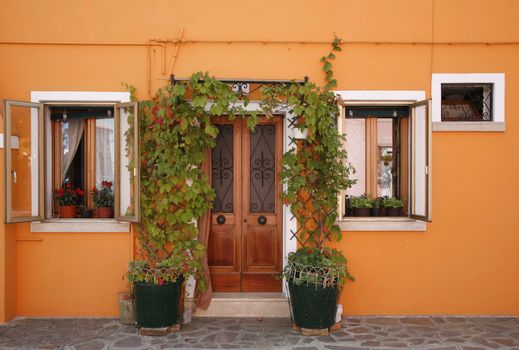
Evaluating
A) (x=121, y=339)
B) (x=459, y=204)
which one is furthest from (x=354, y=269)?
(x=121, y=339)

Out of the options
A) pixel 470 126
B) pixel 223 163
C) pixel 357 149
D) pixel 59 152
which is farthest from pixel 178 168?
pixel 470 126

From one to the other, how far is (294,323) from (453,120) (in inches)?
133

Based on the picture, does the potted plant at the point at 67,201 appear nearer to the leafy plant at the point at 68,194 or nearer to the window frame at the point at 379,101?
the leafy plant at the point at 68,194

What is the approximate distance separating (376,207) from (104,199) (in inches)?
141

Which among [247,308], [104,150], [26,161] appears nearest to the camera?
[26,161]

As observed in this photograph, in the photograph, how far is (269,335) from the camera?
5852mm

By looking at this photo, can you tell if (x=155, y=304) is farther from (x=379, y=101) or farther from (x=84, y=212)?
(x=379, y=101)

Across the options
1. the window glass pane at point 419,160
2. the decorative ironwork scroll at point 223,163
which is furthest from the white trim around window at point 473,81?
the decorative ironwork scroll at point 223,163

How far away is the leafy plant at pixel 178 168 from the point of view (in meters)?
5.95

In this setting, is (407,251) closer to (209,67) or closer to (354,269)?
(354,269)

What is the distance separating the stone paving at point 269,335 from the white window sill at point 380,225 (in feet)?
3.75

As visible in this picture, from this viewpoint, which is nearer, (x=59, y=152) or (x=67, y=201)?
(x=67, y=201)

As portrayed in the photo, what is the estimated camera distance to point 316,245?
6410 millimetres

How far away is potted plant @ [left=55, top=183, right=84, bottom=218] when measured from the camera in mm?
6645
